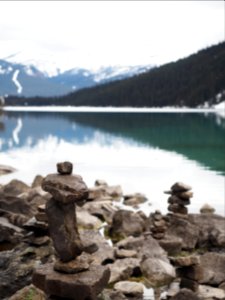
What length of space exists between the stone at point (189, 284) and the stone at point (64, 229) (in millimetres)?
6780

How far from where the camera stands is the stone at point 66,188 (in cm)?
980

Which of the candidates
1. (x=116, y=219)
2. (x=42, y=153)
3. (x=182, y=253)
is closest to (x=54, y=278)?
(x=182, y=253)

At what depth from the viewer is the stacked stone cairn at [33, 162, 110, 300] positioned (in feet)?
32.6

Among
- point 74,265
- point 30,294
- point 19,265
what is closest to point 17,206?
point 19,265

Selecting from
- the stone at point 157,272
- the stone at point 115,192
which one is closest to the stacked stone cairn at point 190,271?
the stone at point 157,272

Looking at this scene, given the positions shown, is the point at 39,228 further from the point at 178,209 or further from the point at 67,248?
the point at 178,209

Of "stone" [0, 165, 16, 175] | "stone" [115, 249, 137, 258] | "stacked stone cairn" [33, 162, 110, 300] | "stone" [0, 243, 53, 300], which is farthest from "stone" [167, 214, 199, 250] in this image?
"stone" [0, 165, 16, 175]

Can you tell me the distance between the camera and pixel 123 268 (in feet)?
56.5

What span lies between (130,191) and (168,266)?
20153 millimetres

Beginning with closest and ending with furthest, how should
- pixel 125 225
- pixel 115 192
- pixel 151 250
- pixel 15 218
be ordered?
pixel 151 250 < pixel 15 218 < pixel 125 225 < pixel 115 192

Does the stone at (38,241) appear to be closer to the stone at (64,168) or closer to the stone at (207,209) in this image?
the stone at (64,168)

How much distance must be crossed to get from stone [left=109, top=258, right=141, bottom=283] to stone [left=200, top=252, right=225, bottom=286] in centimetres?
217

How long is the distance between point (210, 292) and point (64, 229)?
7262mm

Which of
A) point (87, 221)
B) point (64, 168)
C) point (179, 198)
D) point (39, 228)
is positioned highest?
point (64, 168)
